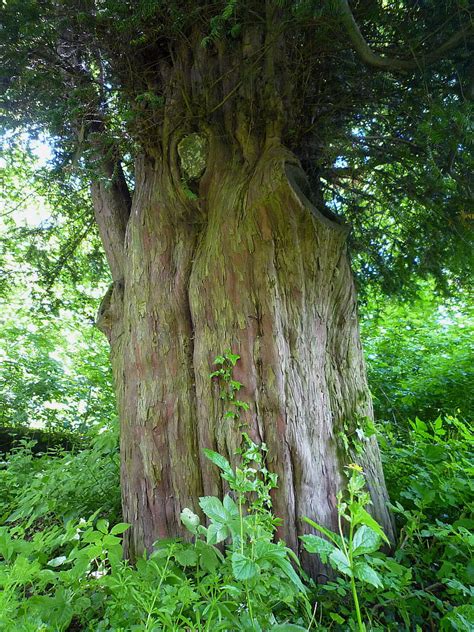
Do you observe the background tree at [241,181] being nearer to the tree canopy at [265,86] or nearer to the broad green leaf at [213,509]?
the tree canopy at [265,86]

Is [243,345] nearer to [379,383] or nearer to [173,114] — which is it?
[173,114]

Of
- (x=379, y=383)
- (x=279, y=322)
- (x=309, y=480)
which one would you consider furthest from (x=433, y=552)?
(x=379, y=383)

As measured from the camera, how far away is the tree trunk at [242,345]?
2.07 m

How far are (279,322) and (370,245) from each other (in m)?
1.99

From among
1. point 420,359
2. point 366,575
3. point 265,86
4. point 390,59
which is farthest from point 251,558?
point 420,359

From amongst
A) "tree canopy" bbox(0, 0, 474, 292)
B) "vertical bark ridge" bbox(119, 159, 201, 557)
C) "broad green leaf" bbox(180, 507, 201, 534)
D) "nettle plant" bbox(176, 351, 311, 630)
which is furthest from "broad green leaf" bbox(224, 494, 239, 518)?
"tree canopy" bbox(0, 0, 474, 292)

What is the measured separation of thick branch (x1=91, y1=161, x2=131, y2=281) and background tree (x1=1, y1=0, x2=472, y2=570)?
Answer: 0.02 m

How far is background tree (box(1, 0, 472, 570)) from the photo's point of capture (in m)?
2.15

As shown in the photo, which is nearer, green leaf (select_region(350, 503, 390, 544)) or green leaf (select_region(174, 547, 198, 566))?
green leaf (select_region(350, 503, 390, 544))

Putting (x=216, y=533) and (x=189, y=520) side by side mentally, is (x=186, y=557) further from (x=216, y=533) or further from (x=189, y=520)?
(x=216, y=533)

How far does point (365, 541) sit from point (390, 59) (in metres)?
2.56

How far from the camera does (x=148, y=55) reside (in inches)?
116

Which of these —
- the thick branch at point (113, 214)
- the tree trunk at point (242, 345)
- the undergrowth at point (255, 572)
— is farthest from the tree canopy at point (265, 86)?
the undergrowth at point (255, 572)

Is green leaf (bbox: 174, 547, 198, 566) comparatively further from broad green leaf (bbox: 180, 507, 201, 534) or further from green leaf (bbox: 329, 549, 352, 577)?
green leaf (bbox: 329, 549, 352, 577)
